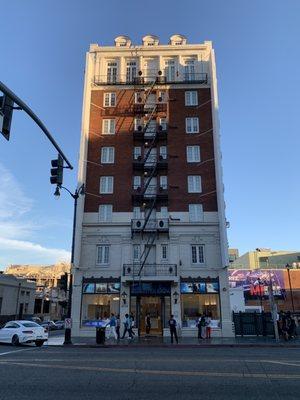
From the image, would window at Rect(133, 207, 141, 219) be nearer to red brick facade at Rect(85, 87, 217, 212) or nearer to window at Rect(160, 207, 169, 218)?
red brick facade at Rect(85, 87, 217, 212)

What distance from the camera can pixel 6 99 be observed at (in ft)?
30.4

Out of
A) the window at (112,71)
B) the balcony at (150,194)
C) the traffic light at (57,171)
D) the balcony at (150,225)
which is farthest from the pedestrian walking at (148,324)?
the window at (112,71)

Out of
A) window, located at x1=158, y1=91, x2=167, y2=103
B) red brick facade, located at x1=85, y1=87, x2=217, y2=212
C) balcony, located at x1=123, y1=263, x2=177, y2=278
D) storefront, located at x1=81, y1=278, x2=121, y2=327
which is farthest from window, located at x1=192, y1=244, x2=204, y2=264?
window, located at x1=158, y1=91, x2=167, y2=103

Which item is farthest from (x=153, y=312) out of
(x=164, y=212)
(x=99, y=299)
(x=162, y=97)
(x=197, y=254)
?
(x=162, y=97)

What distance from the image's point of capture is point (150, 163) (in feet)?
126

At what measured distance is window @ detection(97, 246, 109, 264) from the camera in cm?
3591

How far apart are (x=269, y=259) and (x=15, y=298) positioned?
61.5m

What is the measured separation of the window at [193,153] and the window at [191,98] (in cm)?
494

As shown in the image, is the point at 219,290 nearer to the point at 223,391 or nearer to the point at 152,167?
the point at 152,167

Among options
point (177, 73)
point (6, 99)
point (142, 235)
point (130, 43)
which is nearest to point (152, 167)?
point (142, 235)

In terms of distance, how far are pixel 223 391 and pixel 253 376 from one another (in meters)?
2.17

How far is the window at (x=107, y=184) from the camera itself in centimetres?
3809

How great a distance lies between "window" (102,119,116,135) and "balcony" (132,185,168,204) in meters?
6.79

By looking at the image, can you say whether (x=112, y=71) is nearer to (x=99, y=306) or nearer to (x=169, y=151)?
(x=169, y=151)
